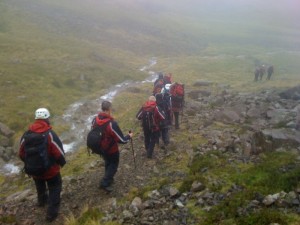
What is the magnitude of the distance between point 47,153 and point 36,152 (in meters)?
0.35

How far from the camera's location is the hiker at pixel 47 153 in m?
11.3

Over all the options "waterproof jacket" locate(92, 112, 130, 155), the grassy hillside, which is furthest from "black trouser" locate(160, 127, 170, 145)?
the grassy hillside

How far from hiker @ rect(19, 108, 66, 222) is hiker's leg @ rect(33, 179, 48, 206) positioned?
39 cm

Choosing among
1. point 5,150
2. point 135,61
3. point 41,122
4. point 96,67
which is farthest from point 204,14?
point 41,122

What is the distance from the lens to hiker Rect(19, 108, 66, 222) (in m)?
11.3

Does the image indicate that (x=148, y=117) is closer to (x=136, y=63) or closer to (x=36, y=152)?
(x=36, y=152)

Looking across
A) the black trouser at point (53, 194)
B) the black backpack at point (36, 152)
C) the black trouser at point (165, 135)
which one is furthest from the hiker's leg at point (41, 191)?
the black trouser at point (165, 135)

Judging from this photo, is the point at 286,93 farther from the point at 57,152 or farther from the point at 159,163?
the point at 57,152

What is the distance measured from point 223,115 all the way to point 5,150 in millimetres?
14317

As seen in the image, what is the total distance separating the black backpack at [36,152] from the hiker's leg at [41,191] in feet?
4.40

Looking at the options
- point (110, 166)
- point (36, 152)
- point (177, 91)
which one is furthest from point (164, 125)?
point (36, 152)

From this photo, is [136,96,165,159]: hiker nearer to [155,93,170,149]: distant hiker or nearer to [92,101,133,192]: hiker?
[155,93,170,149]: distant hiker

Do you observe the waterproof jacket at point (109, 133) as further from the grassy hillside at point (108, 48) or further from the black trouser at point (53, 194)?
the grassy hillside at point (108, 48)

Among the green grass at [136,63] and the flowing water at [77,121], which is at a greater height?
the green grass at [136,63]
